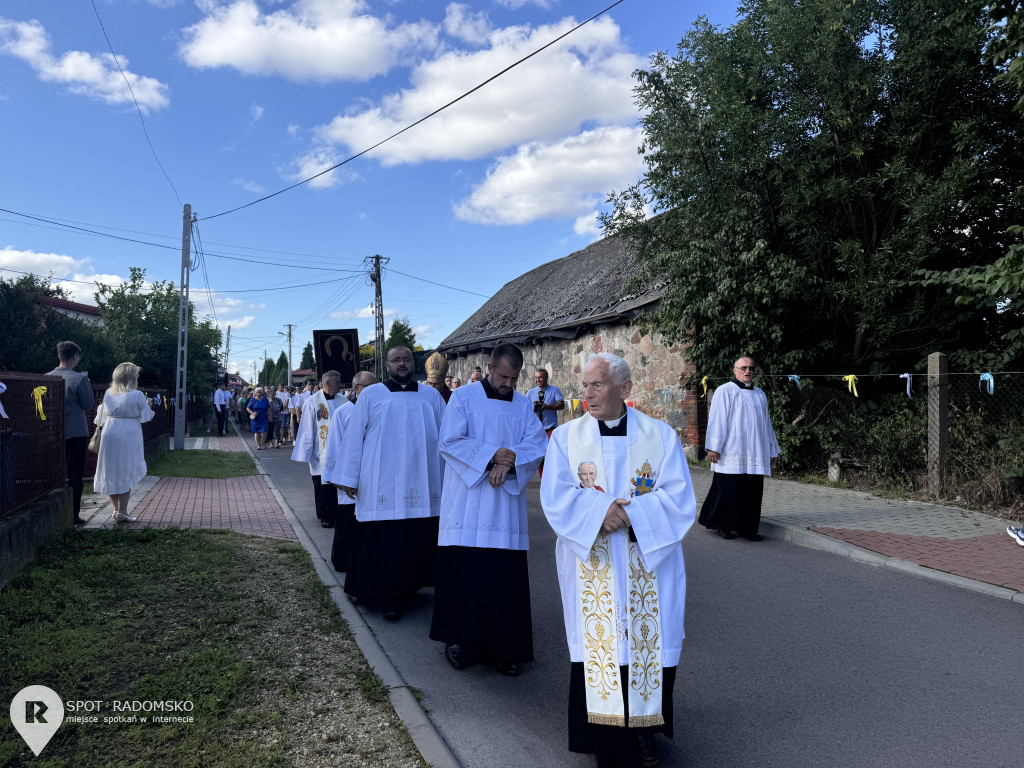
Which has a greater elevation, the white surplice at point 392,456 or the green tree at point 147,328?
the green tree at point 147,328

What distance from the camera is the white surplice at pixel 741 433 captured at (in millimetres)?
8289

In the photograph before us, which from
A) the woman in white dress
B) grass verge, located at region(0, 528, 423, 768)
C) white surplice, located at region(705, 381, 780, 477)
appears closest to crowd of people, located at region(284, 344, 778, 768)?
grass verge, located at region(0, 528, 423, 768)

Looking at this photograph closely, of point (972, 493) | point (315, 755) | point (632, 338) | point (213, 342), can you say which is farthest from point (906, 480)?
point (213, 342)

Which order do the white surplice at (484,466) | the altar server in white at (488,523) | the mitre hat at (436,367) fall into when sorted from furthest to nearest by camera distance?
1. the mitre hat at (436,367)
2. the white surplice at (484,466)
3. the altar server in white at (488,523)

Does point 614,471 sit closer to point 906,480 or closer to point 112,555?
point 112,555

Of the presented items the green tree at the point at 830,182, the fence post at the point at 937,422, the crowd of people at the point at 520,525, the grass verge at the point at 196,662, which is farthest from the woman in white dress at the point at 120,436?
the fence post at the point at 937,422

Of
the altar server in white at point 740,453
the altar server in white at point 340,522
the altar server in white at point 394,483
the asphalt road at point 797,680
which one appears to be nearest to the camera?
the asphalt road at point 797,680

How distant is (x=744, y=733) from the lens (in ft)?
12.1

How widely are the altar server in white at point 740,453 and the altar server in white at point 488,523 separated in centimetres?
409

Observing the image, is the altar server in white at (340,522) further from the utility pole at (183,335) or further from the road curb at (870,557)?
the utility pole at (183,335)

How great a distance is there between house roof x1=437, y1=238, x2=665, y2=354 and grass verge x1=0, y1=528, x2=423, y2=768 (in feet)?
34.5

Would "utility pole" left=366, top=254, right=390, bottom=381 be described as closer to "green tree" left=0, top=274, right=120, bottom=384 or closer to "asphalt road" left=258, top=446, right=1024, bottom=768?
"green tree" left=0, top=274, right=120, bottom=384

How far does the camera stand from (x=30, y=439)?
7176 mm

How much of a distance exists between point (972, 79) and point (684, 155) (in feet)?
13.3
